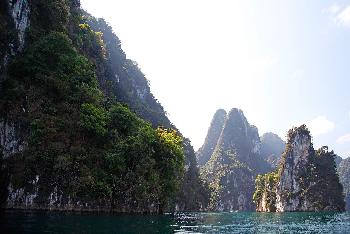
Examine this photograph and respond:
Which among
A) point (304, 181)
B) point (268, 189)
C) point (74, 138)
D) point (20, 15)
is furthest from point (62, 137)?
point (268, 189)

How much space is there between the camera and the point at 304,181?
157 metres

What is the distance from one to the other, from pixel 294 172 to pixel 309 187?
361 inches

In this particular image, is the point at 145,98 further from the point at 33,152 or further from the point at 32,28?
the point at 33,152

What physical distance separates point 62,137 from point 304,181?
12830 cm

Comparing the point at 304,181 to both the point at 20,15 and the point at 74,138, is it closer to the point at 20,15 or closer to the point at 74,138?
the point at 74,138

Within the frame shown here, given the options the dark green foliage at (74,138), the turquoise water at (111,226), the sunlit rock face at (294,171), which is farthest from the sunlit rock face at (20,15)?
the sunlit rock face at (294,171)

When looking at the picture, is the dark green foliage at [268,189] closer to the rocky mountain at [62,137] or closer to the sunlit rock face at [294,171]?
the sunlit rock face at [294,171]

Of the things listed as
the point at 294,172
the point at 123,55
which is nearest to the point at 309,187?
the point at 294,172

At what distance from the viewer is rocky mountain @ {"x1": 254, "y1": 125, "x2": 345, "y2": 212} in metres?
149

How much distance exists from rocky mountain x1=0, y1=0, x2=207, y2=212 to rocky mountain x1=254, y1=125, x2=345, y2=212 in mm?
100088

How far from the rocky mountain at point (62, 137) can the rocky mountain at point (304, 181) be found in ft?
328

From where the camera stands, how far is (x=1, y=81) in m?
47.5

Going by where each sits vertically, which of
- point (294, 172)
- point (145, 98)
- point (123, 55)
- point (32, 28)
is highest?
point (123, 55)

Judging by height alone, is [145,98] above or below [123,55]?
below
